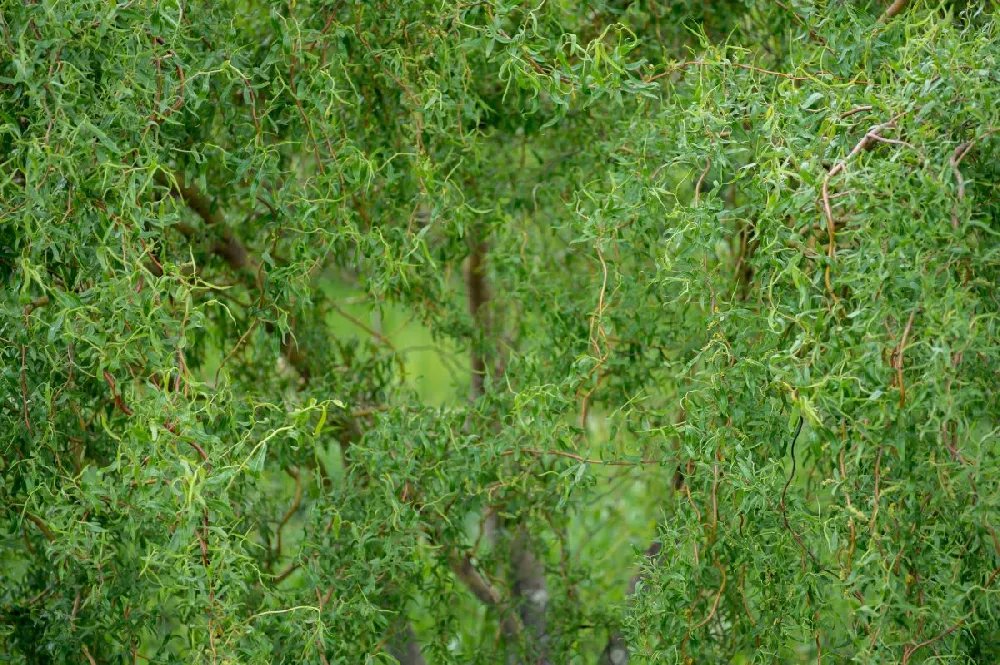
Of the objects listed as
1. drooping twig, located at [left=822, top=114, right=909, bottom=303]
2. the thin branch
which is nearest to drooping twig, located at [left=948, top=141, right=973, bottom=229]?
drooping twig, located at [left=822, top=114, right=909, bottom=303]

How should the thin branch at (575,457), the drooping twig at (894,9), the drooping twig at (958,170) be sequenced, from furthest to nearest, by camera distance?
the drooping twig at (894,9), the thin branch at (575,457), the drooping twig at (958,170)

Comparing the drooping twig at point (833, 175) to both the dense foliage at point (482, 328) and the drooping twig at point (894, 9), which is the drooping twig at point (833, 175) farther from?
the drooping twig at point (894, 9)

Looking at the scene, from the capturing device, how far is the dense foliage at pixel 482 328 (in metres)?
2.20

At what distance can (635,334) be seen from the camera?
2.99 meters

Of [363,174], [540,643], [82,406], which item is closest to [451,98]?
[363,174]

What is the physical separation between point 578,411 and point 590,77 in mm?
877

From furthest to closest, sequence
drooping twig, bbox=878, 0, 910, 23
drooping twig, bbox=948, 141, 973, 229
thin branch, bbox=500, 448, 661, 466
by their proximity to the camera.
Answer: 1. drooping twig, bbox=878, 0, 910, 23
2. thin branch, bbox=500, 448, 661, 466
3. drooping twig, bbox=948, 141, 973, 229

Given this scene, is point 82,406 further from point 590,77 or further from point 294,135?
point 590,77

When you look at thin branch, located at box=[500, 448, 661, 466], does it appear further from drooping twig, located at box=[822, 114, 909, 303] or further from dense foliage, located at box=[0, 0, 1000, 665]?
drooping twig, located at box=[822, 114, 909, 303]

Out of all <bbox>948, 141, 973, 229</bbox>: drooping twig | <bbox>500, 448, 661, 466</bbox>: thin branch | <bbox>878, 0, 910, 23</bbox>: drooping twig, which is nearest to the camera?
<bbox>948, 141, 973, 229</bbox>: drooping twig

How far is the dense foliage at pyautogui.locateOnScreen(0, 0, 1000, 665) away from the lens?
220 cm

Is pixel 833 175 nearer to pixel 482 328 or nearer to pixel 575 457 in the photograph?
pixel 575 457

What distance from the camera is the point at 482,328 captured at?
136 inches

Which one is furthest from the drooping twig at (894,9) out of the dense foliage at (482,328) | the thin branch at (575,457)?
the thin branch at (575,457)
